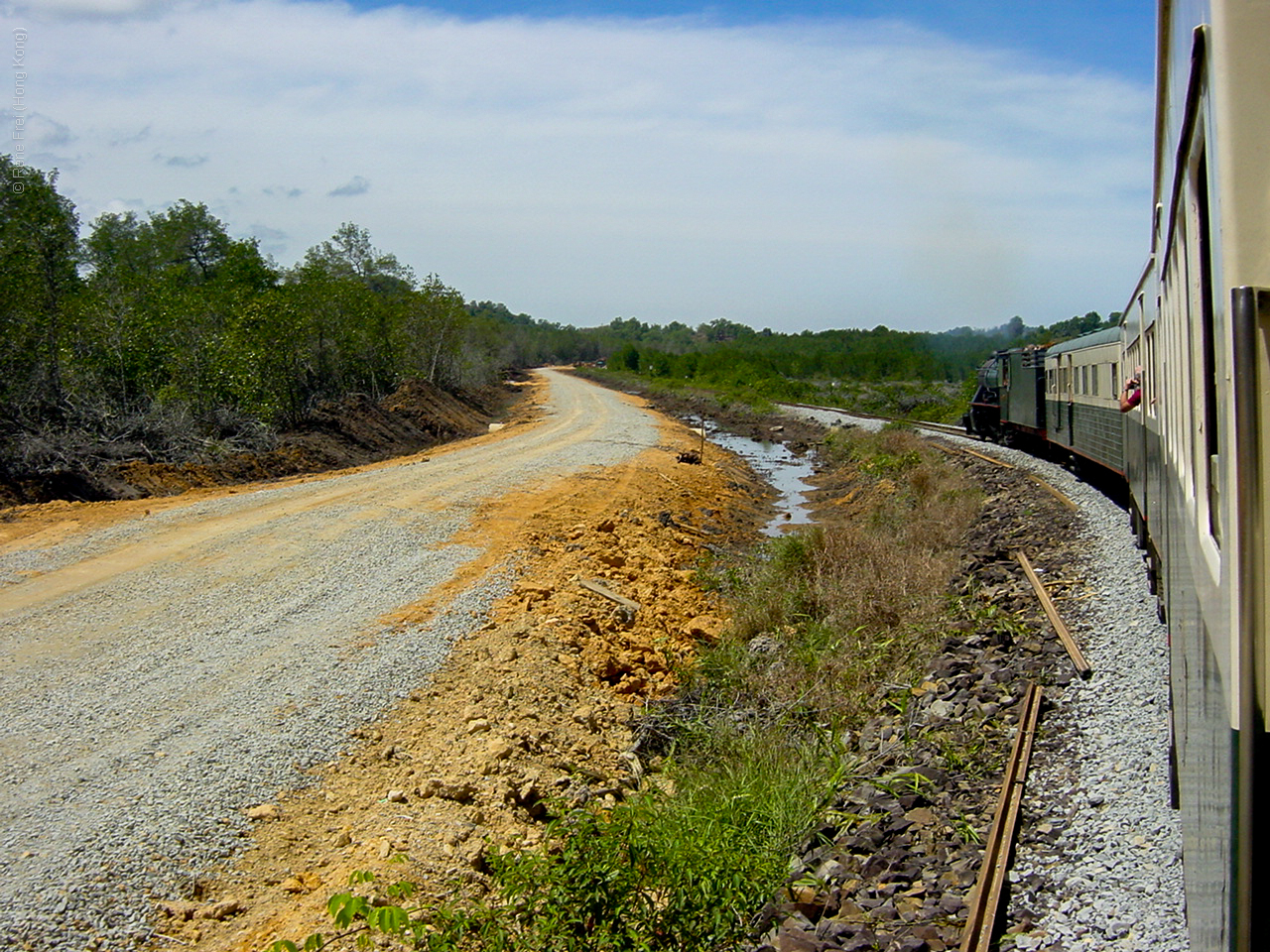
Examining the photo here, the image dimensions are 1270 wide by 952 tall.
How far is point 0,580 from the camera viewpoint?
11094 millimetres

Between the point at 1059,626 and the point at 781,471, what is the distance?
881 inches

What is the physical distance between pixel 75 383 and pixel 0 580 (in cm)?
1103

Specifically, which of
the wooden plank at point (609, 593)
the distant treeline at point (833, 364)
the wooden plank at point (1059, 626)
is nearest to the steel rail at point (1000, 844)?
the wooden plank at point (1059, 626)

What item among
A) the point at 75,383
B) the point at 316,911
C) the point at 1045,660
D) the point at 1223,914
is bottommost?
the point at 316,911

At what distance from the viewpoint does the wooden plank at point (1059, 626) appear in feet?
25.5

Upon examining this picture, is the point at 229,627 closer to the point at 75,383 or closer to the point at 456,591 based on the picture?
the point at 456,591

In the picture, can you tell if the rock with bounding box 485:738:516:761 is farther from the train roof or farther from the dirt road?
the train roof

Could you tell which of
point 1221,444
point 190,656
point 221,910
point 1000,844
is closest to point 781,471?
point 190,656

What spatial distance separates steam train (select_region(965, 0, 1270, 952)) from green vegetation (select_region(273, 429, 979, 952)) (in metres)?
3.20

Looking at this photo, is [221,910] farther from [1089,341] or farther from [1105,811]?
[1089,341]

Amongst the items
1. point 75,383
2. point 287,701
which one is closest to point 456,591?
point 287,701

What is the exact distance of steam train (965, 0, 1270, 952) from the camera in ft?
6.39

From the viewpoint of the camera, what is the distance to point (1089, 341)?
52.2ft

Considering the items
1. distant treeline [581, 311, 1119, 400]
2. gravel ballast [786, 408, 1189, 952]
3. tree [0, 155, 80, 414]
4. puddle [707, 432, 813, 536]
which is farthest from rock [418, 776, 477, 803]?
distant treeline [581, 311, 1119, 400]
